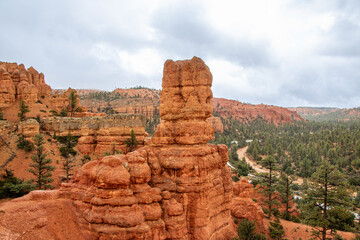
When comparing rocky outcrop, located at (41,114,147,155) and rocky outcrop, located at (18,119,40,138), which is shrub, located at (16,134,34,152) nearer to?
rocky outcrop, located at (18,119,40,138)

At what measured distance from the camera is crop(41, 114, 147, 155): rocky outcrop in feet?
140

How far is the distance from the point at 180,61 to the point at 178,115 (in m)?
4.64

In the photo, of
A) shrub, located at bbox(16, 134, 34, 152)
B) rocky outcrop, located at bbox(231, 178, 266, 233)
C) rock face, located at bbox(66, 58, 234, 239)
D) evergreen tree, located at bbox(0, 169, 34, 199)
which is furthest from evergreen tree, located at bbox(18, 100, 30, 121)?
rocky outcrop, located at bbox(231, 178, 266, 233)

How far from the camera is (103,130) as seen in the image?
43.6m

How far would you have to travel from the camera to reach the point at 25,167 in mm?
34688

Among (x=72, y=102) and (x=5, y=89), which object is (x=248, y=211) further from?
(x=5, y=89)

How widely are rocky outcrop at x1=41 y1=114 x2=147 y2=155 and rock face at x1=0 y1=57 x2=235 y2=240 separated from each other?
2439cm

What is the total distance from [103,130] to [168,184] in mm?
30498

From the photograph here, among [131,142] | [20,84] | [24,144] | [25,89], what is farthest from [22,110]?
[131,142]

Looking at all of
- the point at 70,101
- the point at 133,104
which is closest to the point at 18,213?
the point at 70,101

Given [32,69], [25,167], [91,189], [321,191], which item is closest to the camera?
[91,189]

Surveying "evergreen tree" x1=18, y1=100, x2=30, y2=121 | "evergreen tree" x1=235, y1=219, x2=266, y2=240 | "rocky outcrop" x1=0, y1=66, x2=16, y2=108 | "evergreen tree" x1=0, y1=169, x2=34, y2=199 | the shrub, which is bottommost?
"evergreen tree" x1=235, y1=219, x2=266, y2=240

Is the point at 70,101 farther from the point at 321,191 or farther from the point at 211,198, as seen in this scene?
the point at 321,191

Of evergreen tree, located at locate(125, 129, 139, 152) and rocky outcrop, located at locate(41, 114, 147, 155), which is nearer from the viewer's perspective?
evergreen tree, located at locate(125, 129, 139, 152)
